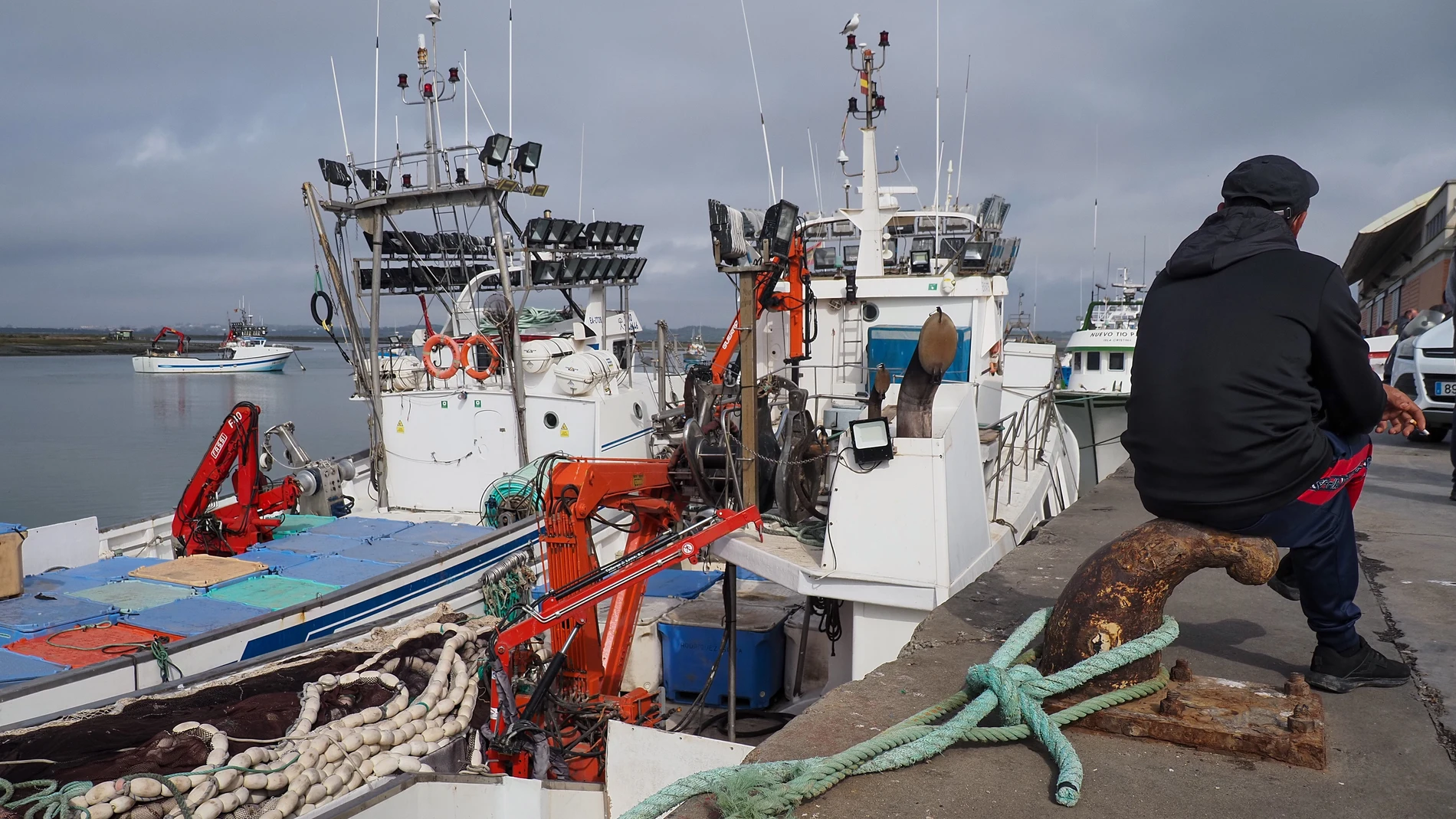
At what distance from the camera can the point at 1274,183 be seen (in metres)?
2.75

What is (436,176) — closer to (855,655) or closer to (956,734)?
(855,655)

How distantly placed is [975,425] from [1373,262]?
3425 cm

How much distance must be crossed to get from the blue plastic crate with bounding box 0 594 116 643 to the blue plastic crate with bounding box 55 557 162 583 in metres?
0.58

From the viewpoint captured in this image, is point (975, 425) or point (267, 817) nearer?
point (267, 817)

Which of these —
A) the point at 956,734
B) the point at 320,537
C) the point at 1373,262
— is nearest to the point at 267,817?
the point at 956,734

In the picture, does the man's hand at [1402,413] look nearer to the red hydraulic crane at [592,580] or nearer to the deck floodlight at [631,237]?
the red hydraulic crane at [592,580]

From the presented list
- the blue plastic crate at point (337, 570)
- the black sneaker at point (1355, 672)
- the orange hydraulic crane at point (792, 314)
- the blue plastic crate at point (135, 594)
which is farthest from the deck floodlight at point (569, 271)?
the black sneaker at point (1355, 672)

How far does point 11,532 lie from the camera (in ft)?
29.1

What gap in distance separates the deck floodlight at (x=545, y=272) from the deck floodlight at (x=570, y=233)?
1.21 feet

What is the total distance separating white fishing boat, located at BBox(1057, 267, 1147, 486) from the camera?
1798 cm

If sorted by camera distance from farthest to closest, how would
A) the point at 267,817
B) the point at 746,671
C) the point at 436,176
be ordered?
the point at 436,176, the point at 746,671, the point at 267,817

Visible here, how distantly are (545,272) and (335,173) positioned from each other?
3.35m

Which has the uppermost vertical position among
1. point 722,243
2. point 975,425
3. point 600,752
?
point 722,243

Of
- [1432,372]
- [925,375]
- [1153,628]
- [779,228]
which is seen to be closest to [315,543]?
[779,228]
